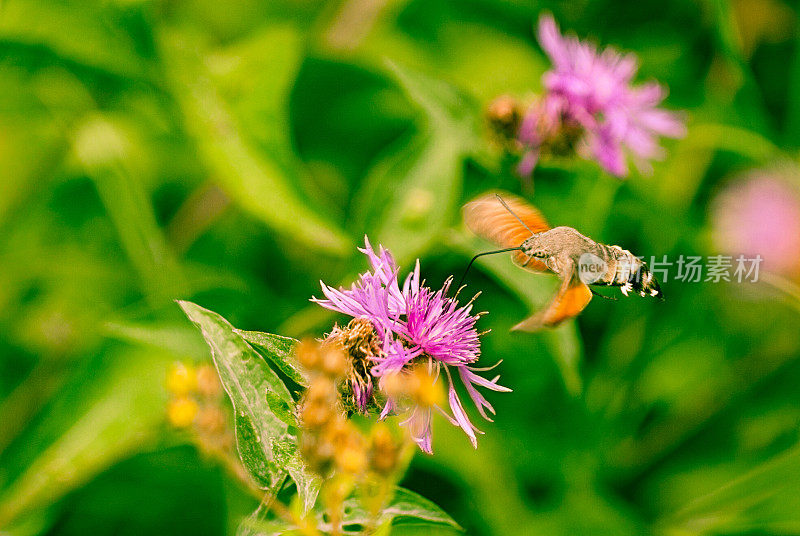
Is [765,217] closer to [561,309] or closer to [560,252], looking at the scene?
[560,252]

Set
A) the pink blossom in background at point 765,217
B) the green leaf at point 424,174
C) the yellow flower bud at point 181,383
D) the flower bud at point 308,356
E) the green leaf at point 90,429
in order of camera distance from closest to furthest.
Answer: the flower bud at point 308,356 < the yellow flower bud at point 181,383 < the green leaf at point 90,429 < the green leaf at point 424,174 < the pink blossom in background at point 765,217

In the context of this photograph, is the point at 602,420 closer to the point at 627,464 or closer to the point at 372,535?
the point at 627,464

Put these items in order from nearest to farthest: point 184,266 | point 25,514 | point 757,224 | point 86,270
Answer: point 25,514, point 184,266, point 86,270, point 757,224

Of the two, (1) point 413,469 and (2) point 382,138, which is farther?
(2) point 382,138

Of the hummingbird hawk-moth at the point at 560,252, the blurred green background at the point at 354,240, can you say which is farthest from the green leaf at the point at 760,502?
the hummingbird hawk-moth at the point at 560,252

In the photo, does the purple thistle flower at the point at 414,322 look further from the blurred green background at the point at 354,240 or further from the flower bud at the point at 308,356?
the blurred green background at the point at 354,240


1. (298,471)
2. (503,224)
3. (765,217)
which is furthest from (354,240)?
(765,217)

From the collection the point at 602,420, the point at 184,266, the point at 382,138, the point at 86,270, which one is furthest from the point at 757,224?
the point at 86,270
